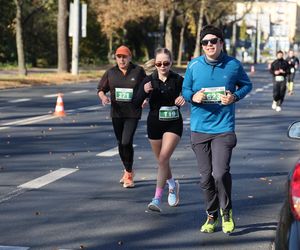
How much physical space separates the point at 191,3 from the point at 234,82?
5696 cm

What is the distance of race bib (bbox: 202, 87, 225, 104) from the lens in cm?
627

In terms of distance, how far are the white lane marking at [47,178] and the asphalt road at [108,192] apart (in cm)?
1

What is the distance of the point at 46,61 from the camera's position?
6406cm

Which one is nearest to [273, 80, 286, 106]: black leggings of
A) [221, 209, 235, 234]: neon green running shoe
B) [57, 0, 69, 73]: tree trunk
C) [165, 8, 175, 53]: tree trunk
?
[221, 209, 235, 234]: neon green running shoe

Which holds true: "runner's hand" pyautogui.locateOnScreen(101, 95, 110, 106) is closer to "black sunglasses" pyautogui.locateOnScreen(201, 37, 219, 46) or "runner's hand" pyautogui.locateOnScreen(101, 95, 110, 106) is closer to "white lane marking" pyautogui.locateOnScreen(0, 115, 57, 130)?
"black sunglasses" pyautogui.locateOnScreen(201, 37, 219, 46)

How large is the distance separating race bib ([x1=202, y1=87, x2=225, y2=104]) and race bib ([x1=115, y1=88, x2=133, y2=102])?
237 cm

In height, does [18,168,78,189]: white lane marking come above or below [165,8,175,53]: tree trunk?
below

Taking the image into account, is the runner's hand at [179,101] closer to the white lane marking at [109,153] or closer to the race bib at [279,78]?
the white lane marking at [109,153]

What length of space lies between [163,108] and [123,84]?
1394 mm

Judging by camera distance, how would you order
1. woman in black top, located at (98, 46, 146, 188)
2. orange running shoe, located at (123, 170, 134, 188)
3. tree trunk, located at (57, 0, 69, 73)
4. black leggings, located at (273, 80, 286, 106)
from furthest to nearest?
tree trunk, located at (57, 0, 69, 73), black leggings, located at (273, 80, 286, 106), orange running shoe, located at (123, 170, 134, 188), woman in black top, located at (98, 46, 146, 188)

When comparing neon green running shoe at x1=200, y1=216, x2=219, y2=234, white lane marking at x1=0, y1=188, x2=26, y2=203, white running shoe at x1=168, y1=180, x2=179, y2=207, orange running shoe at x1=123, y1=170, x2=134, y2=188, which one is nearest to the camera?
neon green running shoe at x1=200, y1=216, x2=219, y2=234

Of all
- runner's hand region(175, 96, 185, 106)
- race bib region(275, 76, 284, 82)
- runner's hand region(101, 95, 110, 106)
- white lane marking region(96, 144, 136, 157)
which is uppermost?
runner's hand region(175, 96, 185, 106)

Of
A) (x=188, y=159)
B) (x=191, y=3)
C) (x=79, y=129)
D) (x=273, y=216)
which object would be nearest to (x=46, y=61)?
(x=191, y=3)

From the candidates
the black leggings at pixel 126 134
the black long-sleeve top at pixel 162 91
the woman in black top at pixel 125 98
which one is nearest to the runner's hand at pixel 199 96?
the black long-sleeve top at pixel 162 91
